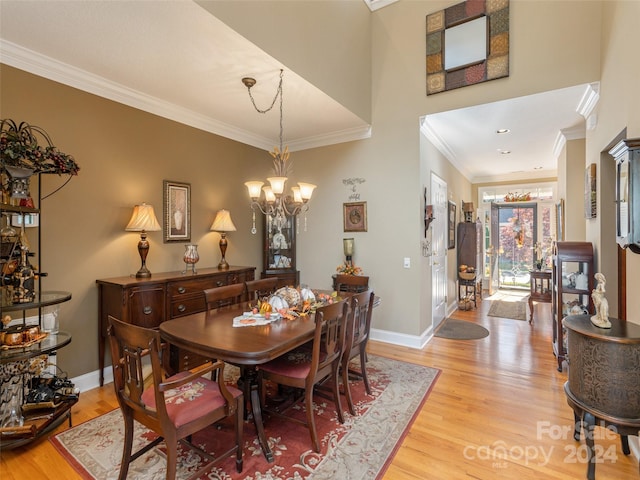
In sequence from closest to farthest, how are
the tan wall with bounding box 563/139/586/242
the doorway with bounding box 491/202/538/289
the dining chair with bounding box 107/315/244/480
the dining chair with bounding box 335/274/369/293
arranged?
→ 1. the dining chair with bounding box 107/315/244/480
2. the dining chair with bounding box 335/274/369/293
3. the tan wall with bounding box 563/139/586/242
4. the doorway with bounding box 491/202/538/289

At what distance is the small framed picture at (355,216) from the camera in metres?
4.43

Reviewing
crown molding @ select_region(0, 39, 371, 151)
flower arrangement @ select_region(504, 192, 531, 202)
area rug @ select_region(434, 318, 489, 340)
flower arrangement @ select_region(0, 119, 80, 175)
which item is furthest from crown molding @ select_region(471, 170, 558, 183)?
flower arrangement @ select_region(0, 119, 80, 175)

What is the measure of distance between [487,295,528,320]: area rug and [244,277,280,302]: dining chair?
4.26m

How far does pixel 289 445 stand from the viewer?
2.17m

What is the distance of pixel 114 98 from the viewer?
124 inches

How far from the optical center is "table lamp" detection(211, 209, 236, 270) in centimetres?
404

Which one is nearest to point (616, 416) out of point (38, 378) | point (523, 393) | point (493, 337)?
point (523, 393)

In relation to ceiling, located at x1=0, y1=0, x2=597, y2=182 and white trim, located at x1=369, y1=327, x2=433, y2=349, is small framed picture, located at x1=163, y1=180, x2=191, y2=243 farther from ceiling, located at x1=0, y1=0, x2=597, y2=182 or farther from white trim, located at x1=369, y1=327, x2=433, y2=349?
white trim, located at x1=369, y1=327, x2=433, y2=349

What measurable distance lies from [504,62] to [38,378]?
533 centimetres

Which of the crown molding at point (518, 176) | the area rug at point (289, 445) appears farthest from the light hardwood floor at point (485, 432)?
the crown molding at point (518, 176)

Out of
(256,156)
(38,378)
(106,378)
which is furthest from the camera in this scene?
(256,156)

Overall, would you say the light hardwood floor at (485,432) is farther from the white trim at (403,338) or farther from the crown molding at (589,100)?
the crown molding at (589,100)

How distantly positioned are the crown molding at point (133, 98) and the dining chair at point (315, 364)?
2.97m

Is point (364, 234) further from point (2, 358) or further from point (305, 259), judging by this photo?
point (2, 358)
